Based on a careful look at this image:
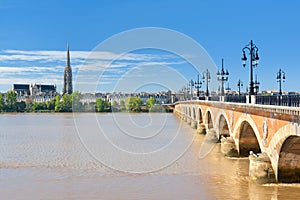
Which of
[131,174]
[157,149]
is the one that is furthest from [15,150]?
[131,174]

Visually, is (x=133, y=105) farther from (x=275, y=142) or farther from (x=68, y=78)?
(x=275, y=142)

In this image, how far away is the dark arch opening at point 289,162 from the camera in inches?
625

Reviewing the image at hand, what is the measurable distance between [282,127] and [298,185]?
283 cm

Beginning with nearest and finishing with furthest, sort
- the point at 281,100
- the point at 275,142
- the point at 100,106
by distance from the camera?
1. the point at 275,142
2. the point at 281,100
3. the point at 100,106

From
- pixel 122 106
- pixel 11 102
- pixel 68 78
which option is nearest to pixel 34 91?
pixel 68 78

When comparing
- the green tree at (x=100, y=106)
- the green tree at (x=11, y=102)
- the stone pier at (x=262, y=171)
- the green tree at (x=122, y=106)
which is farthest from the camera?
the green tree at (x=122, y=106)

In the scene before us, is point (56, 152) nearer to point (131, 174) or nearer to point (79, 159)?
point (79, 159)

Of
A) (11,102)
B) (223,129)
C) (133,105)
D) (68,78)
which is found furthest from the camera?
(68,78)

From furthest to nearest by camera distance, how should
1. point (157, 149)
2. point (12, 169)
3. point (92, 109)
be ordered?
1. point (92, 109)
2. point (157, 149)
3. point (12, 169)

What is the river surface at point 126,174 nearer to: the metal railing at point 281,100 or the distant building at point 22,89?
the metal railing at point 281,100

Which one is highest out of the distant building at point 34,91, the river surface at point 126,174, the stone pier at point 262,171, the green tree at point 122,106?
the distant building at point 34,91

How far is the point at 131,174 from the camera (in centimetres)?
1980

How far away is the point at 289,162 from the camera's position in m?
16.3

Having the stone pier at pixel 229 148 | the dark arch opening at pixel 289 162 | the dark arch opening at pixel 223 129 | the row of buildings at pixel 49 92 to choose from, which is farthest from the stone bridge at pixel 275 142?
the row of buildings at pixel 49 92
